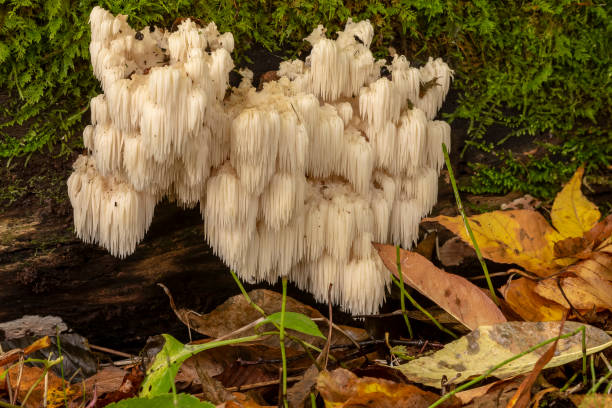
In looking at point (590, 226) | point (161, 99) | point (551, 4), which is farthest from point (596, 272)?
point (161, 99)

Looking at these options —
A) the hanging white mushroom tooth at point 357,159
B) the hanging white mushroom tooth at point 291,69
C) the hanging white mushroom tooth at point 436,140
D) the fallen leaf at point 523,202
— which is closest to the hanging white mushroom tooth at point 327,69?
the hanging white mushroom tooth at point 291,69

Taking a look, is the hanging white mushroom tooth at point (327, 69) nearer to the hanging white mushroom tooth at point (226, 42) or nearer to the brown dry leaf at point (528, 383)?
the hanging white mushroom tooth at point (226, 42)

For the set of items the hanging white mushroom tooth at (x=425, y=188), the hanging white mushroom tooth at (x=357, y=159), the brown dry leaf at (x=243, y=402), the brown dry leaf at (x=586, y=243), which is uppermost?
the hanging white mushroom tooth at (x=357, y=159)

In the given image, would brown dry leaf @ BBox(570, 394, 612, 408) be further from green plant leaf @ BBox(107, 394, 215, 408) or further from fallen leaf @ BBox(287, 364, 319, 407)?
green plant leaf @ BBox(107, 394, 215, 408)

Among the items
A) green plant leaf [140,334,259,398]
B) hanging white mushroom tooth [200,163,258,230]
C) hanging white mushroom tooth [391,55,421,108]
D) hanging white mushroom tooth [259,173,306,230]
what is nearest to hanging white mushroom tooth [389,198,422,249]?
hanging white mushroom tooth [391,55,421,108]

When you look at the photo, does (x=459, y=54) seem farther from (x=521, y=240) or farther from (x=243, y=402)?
(x=243, y=402)

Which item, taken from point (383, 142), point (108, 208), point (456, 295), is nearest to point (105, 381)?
point (108, 208)
